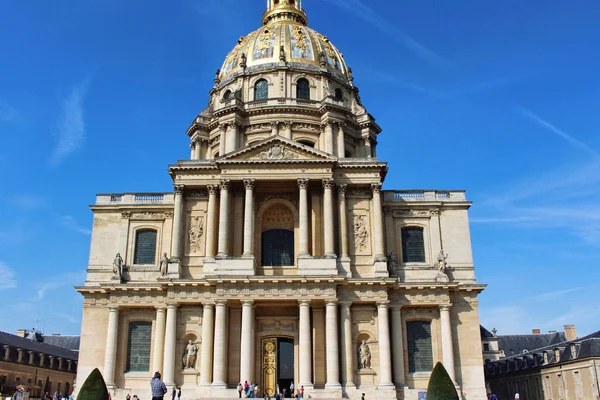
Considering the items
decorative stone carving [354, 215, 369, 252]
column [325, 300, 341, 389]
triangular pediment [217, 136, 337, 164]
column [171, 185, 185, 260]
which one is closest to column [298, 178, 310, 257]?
triangular pediment [217, 136, 337, 164]

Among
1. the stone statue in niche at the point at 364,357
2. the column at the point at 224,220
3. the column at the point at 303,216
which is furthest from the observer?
the column at the point at 224,220

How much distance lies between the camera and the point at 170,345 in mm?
35594

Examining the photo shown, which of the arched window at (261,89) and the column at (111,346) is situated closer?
the column at (111,346)

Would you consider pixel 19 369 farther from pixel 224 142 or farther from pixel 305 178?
pixel 305 178

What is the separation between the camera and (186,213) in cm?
3919

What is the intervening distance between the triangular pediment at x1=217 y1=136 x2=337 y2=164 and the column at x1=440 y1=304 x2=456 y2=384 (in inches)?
460

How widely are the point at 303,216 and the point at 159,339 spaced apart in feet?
37.0

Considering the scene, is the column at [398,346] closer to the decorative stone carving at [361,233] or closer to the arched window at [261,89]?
the decorative stone carving at [361,233]

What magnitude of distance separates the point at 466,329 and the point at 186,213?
18.9m

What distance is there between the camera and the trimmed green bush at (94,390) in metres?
24.1

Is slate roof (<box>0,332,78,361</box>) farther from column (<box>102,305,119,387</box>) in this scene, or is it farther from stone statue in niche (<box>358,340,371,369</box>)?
stone statue in niche (<box>358,340,371,369</box>)

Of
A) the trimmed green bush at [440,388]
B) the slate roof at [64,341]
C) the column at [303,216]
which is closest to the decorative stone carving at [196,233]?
the column at [303,216]

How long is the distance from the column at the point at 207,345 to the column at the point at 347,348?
7.61 m

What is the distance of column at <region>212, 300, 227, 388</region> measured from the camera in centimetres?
3394
